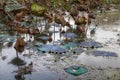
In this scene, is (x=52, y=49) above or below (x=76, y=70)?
above

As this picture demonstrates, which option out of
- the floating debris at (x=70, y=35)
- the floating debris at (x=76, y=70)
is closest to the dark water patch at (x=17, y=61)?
the floating debris at (x=76, y=70)

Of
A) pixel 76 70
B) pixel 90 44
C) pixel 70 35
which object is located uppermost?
pixel 70 35

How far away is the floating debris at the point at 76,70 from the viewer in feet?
22.7

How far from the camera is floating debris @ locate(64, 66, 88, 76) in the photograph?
6.93 meters

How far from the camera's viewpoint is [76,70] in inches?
279

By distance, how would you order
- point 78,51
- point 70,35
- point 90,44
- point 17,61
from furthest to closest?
point 70,35 → point 90,44 → point 78,51 → point 17,61

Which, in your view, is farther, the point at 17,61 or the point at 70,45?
the point at 70,45

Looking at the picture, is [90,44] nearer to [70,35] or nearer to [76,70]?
[70,35]

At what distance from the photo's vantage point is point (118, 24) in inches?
534

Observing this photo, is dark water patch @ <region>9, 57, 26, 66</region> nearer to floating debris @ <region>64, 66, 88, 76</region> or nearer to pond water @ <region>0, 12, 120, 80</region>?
pond water @ <region>0, 12, 120, 80</region>

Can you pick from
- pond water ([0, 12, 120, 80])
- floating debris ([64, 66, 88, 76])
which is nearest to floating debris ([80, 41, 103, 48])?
pond water ([0, 12, 120, 80])

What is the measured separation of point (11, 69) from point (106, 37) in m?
4.62

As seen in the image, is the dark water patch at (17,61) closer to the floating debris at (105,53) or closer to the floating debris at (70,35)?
the floating debris at (105,53)

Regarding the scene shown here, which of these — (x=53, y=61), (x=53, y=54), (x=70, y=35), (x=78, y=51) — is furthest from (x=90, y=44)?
(x=53, y=61)
